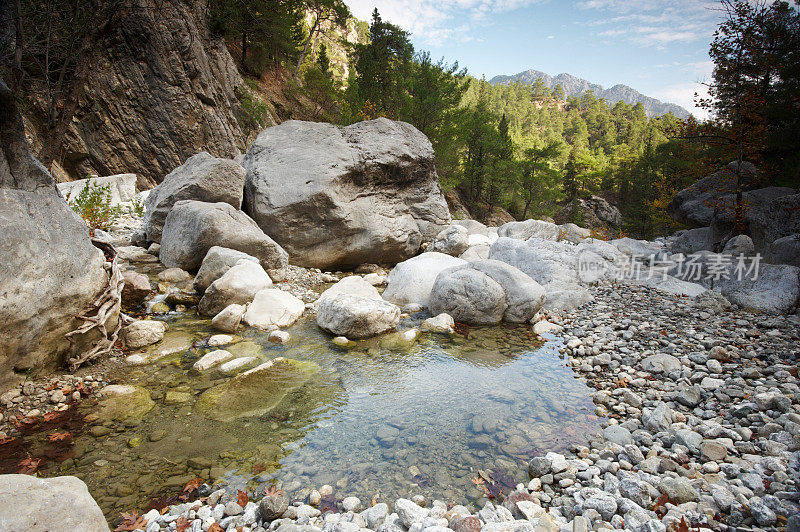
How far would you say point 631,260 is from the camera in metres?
11.9

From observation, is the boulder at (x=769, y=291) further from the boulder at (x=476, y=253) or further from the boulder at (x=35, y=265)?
the boulder at (x=35, y=265)

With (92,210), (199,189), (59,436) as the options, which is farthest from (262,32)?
(59,436)

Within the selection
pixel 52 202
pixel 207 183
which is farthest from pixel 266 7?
pixel 52 202

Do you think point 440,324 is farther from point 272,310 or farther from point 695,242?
point 695,242

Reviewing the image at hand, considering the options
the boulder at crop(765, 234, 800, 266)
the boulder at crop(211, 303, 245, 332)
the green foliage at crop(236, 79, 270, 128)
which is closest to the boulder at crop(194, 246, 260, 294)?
the boulder at crop(211, 303, 245, 332)

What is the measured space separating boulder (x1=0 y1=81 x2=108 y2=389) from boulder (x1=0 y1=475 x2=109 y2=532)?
208 centimetres

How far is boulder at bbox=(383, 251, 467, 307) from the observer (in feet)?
26.2

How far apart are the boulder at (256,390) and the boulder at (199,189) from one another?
6.19m

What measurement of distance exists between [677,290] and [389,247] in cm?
770

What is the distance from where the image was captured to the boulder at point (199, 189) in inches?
360

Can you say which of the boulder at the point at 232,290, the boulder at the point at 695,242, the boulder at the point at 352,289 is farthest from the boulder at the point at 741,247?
the boulder at the point at 232,290

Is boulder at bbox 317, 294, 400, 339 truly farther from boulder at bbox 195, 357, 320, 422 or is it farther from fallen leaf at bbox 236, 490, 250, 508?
fallen leaf at bbox 236, 490, 250, 508

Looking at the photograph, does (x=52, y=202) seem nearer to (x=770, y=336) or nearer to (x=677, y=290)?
(x=770, y=336)

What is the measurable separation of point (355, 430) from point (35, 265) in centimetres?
368
